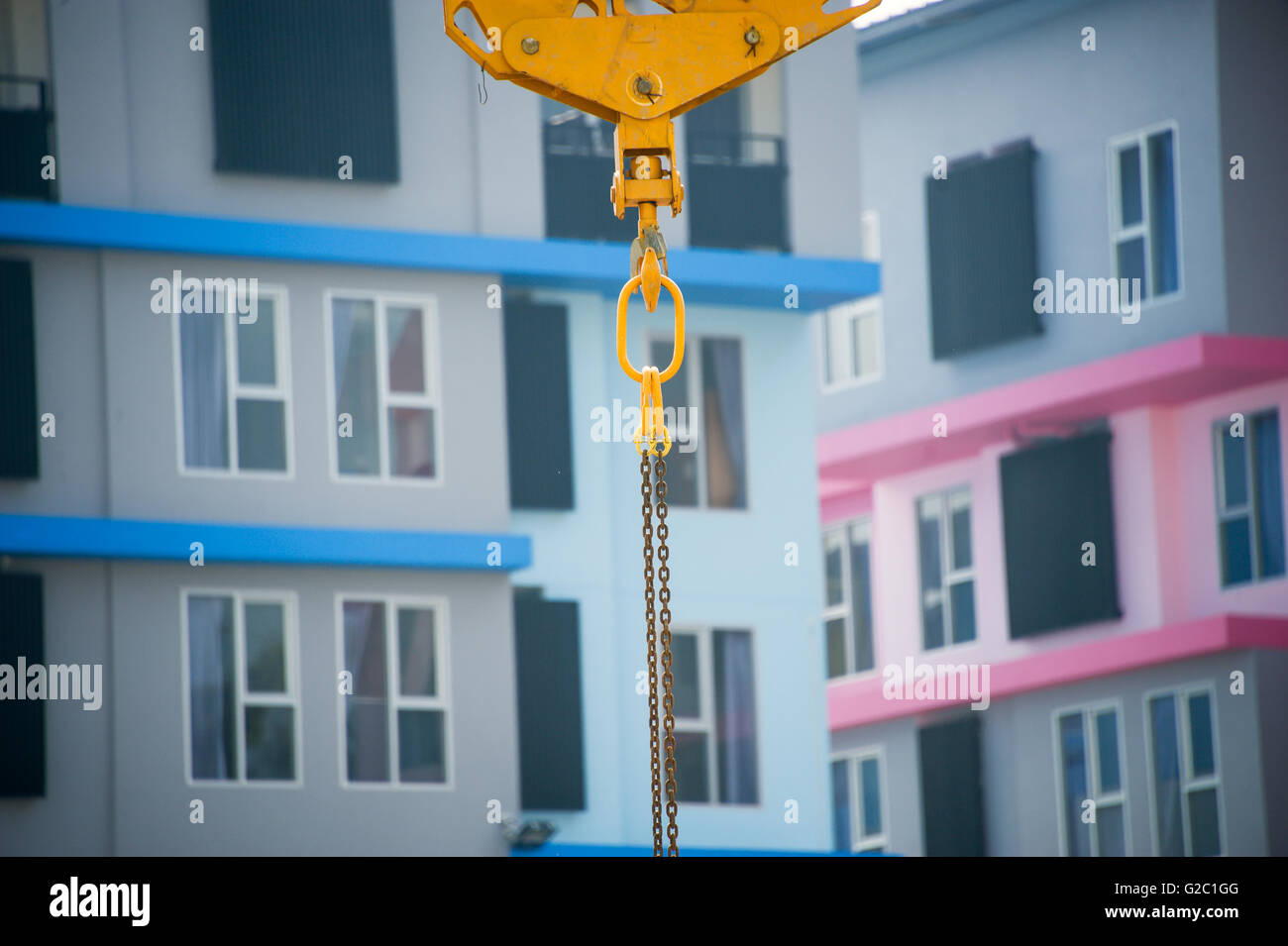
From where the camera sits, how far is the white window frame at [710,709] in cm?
2222

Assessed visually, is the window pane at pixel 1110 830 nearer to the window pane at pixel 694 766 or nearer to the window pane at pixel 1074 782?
the window pane at pixel 1074 782

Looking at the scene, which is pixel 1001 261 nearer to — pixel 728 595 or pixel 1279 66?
pixel 1279 66

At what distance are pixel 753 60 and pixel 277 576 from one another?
12.2 metres

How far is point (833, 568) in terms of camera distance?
29.2m

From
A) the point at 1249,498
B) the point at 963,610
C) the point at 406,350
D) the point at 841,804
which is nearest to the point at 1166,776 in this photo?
the point at 1249,498

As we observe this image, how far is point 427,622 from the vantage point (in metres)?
21.2

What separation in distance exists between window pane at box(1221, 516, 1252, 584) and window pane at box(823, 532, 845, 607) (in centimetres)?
540

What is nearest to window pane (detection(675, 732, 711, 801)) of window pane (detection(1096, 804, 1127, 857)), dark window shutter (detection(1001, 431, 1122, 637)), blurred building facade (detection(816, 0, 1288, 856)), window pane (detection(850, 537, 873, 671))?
blurred building facade (detection(816, 0, 1288, 856))

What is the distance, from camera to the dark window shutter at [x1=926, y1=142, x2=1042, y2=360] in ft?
85.7

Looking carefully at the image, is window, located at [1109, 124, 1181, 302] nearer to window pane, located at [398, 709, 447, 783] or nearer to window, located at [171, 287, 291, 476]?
window pane, located at [398, 709, 447, 783]

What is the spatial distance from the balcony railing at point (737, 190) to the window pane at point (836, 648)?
21.5ft

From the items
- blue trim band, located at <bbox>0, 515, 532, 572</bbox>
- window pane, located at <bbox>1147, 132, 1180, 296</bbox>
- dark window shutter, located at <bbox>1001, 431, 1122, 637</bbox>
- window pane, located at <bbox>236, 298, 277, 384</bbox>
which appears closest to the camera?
blue trim band, located at <bbox>0, 515, 532, 572</bbox>
